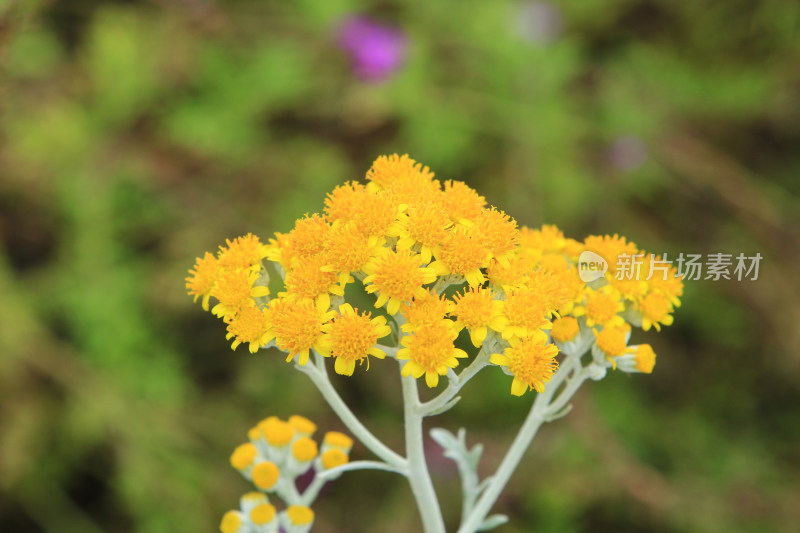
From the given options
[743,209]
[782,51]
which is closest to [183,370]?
[743,209]

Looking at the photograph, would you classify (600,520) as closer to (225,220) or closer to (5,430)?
(225,220)

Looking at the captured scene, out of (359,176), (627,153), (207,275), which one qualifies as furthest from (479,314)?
(627,153)

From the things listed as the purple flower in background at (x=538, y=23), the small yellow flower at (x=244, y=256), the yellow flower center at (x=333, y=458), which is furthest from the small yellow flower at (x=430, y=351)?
the purple flower in background at (x=538, y=23)

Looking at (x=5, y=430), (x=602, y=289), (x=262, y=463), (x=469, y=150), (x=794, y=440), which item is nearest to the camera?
(x=602, y=289)

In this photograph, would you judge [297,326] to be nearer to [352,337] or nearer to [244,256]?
[352,337]

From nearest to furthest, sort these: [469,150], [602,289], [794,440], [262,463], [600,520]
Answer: [602,289] < [262,463] < [600,520] < [794,440] < [469,150]

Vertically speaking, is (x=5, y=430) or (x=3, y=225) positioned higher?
(x=3, y=225)

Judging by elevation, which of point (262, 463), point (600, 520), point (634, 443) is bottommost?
point (262, 463)

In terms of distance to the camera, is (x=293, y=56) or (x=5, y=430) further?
(x=293, y=56)
